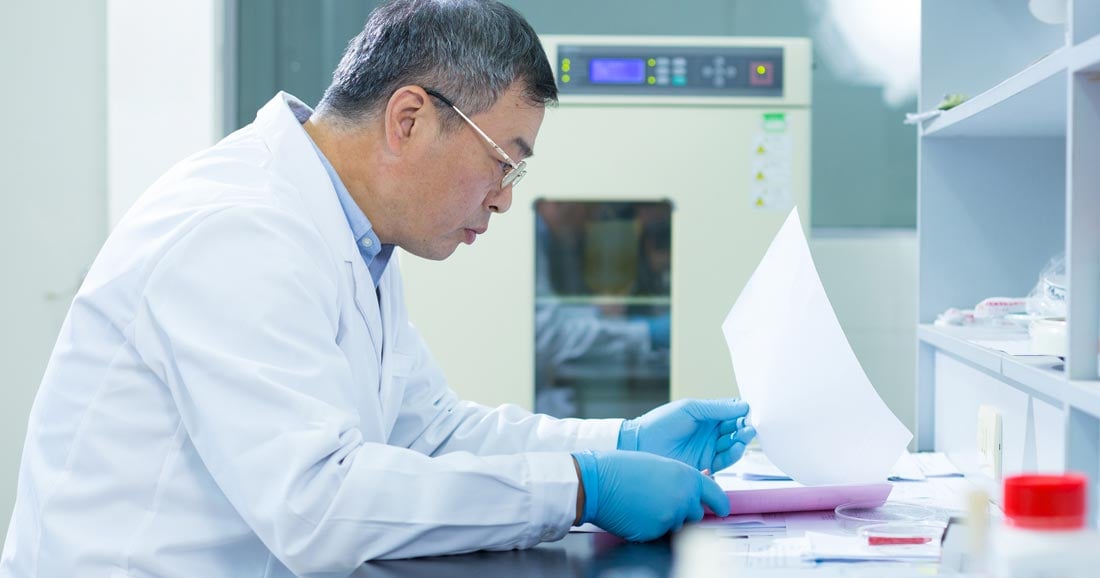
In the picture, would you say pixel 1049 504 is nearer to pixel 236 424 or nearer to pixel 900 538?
pixel 900 538

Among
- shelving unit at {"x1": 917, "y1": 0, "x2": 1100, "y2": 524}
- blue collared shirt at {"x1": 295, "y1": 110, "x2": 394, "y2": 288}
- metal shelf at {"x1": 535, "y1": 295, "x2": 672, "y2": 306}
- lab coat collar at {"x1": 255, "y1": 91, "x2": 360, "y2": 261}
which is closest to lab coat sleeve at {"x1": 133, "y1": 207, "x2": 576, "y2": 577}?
lab coat collar at {"x1": 255, "y1": 91, "x2": 360, "y2": 261}

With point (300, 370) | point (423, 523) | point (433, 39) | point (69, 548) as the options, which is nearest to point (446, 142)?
point (433, 39)

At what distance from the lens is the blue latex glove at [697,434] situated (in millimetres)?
1282

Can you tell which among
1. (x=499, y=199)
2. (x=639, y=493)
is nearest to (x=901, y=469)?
(x=639, y=493)

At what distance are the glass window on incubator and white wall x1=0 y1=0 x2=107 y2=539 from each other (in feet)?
3.97

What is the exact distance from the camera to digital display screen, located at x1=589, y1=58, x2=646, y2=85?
2.22 meters

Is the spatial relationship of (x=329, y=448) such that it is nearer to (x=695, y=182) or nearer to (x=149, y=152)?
(x=695, y=182)

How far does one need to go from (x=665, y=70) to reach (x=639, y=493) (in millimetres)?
1432

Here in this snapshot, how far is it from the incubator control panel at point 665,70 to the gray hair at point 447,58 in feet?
3.27

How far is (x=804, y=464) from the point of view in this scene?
43.9 inches

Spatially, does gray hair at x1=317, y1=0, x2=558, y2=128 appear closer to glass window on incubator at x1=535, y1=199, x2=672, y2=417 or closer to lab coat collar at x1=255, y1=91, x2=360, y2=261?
lab coat collar at x1=255, y1=91, x2=360, y2=261

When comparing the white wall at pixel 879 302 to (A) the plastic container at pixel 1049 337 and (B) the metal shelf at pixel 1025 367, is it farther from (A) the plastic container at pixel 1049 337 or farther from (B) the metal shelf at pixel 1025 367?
(A) the plastic container at pixel 1049 337

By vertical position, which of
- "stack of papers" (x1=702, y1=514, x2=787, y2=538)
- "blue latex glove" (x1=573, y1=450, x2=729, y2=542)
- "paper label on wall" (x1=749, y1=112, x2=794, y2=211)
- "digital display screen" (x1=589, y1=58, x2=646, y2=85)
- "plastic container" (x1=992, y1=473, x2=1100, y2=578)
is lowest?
"stack of papers" (x1=702, y1=514, x2=787, y2=538)

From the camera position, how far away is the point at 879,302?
8.66 feet
